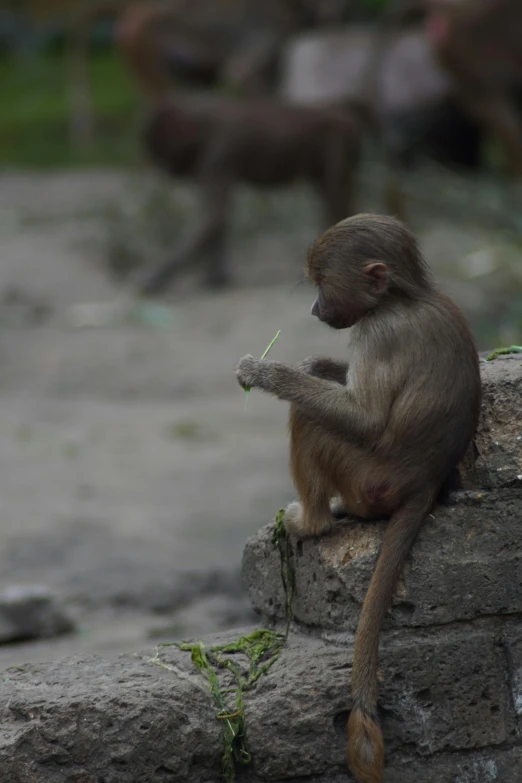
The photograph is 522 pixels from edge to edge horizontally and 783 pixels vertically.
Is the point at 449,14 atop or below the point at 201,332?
atop

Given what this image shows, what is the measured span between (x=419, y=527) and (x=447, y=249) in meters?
Result: 11.3

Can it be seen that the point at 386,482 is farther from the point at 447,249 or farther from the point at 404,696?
the point at 447,249

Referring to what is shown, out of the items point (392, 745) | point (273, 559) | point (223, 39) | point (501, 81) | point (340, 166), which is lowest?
point (392, 745)

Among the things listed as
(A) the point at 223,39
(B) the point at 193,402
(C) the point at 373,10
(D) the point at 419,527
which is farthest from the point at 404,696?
(C) the point at 373,10

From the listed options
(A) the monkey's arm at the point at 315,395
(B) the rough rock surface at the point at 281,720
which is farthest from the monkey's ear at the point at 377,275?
(B) the rough rock surface at the point at 281,720

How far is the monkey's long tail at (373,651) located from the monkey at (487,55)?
40.1 ft

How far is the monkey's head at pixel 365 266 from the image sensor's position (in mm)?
3510

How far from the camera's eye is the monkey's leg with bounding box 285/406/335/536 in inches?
139

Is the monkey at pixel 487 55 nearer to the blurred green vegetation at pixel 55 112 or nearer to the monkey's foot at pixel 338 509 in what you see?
the blurred green vegetation at pixel 55 112

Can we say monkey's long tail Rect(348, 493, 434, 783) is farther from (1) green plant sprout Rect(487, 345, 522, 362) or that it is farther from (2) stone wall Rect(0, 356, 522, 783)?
(1) green plant sprout Rect(487, 345, 522, 362)

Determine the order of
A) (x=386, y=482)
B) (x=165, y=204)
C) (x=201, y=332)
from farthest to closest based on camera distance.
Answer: (x=165, y=204) < (x=201, y=332) < (x=386, y=482)

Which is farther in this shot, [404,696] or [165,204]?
[165,204]

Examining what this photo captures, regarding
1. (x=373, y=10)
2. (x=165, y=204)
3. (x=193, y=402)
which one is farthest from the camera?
(x=373, y=10)

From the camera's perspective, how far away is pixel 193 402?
10953 mm
